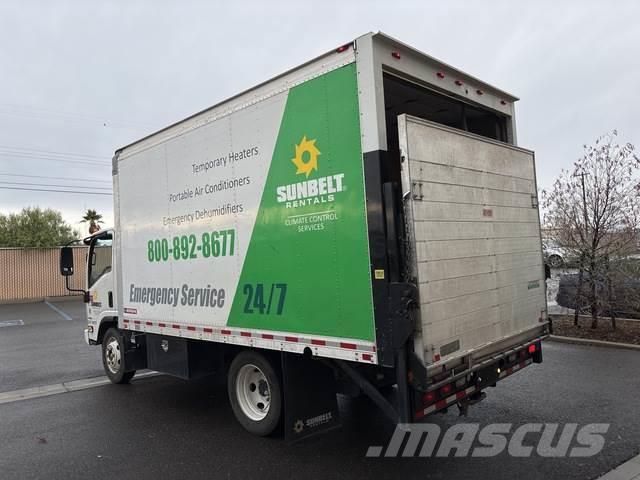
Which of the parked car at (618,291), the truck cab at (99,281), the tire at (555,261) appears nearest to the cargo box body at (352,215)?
the truck cab at (99,281)

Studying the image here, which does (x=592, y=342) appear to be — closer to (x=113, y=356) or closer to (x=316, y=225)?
(x=316, y=225)

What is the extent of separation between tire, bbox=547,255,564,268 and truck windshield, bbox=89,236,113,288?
852 centimetres

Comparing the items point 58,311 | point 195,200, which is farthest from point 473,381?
point 58,311

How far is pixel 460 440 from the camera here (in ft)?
15.6

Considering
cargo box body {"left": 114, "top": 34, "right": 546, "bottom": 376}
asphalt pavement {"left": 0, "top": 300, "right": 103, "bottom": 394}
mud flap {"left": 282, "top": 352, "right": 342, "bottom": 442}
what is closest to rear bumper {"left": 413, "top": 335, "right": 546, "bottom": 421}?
cargo box body {"left": 114, "top": 34, "right": 546, "bottom": 376}

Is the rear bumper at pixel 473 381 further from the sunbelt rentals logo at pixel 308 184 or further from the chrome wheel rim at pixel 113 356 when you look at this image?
the chrome wheel rim at pixel 113 356

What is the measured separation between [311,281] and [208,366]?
92.9 inches

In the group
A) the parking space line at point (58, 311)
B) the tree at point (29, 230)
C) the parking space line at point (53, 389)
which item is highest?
the tree at point (29, 230)

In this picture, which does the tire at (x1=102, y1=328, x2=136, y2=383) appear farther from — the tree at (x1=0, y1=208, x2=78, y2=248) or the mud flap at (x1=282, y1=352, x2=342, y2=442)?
the tree at (x1=0, y1=208, x2=78, y2=248)

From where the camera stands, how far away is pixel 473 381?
14.0 feet

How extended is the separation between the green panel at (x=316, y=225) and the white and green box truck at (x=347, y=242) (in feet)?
0.05

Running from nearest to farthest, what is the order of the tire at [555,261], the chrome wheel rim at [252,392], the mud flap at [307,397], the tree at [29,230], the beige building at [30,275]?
the mud flap at [307,397]
the chrome wheel rim at [252,392]
the tire at [555,261]
the beige building at [30,275]
the tree at [29,230]

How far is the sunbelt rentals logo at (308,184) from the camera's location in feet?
13.2
